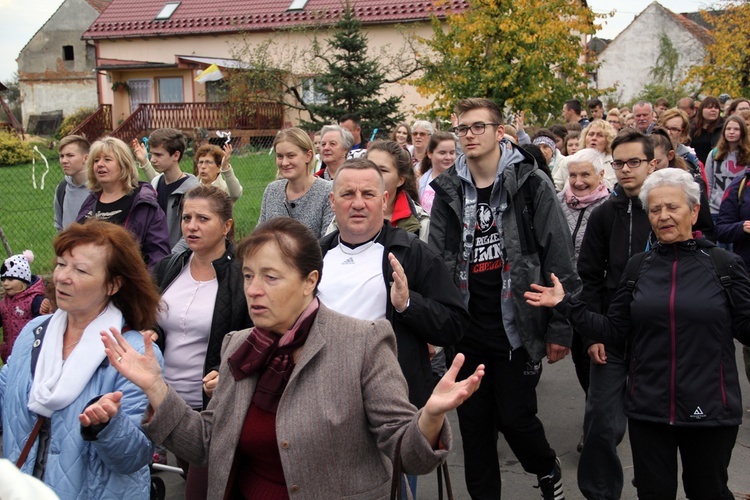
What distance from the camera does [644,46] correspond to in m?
46.1

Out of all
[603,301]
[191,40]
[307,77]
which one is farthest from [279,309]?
[191,40]

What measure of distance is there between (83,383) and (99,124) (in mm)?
31929

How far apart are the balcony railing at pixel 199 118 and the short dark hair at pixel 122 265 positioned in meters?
24.6

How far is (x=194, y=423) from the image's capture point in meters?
2.81

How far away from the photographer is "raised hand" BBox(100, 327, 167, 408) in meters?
2.73

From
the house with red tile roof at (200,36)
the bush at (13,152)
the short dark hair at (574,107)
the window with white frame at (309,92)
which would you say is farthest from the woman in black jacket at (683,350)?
the house with red tile roof at (200,36)

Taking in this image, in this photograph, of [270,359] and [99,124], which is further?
[99,124]

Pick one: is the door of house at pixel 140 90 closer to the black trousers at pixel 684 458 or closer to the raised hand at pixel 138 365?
the black trousers at pixel 684 458

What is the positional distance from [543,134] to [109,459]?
822cm

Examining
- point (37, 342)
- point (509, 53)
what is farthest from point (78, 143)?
point (509, 53)

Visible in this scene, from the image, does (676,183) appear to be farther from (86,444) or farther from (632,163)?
(86,444)

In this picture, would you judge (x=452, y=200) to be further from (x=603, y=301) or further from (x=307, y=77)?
(x=307, y=77)

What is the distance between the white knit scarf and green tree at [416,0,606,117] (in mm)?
11917

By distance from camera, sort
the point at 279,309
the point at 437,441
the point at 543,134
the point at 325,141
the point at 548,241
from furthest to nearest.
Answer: the point at 543,134
the point at 325,141
the point at 548,241
the point at 279,309
the point at 437,441
